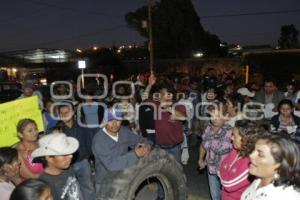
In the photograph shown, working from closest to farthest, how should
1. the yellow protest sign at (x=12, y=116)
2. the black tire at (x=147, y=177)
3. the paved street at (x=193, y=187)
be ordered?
1. the black tire at (x=147, y=177)
2. the yellow protest sign at (x=12, y=116)
3. the paved street at (x=193, y=187)

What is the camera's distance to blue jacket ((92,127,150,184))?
4066mm

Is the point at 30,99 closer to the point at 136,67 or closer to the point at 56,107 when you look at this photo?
the point at 56,107

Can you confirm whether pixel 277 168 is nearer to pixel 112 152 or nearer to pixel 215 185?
pixel 112 152

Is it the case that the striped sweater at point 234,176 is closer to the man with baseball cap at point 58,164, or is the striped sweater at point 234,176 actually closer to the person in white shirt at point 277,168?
Answer: the person in white shirt at point 277,168

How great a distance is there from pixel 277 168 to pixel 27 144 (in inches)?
120

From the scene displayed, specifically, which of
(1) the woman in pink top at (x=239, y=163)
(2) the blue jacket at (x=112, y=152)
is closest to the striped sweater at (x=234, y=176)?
(1) the woman in pink top at (x=239, y=163)

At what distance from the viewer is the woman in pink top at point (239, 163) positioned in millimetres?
3677

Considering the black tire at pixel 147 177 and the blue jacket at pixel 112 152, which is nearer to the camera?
the black tire at pixel 147 177

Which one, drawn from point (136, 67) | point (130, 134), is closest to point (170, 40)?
point (136, 67)

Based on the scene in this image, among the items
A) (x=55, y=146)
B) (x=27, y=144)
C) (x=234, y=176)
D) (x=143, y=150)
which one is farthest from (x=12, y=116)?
(x=234, y=176)

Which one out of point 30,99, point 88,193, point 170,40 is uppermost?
point 170,40

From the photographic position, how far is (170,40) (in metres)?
38.2

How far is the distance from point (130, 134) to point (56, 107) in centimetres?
233

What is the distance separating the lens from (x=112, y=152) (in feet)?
14.1
